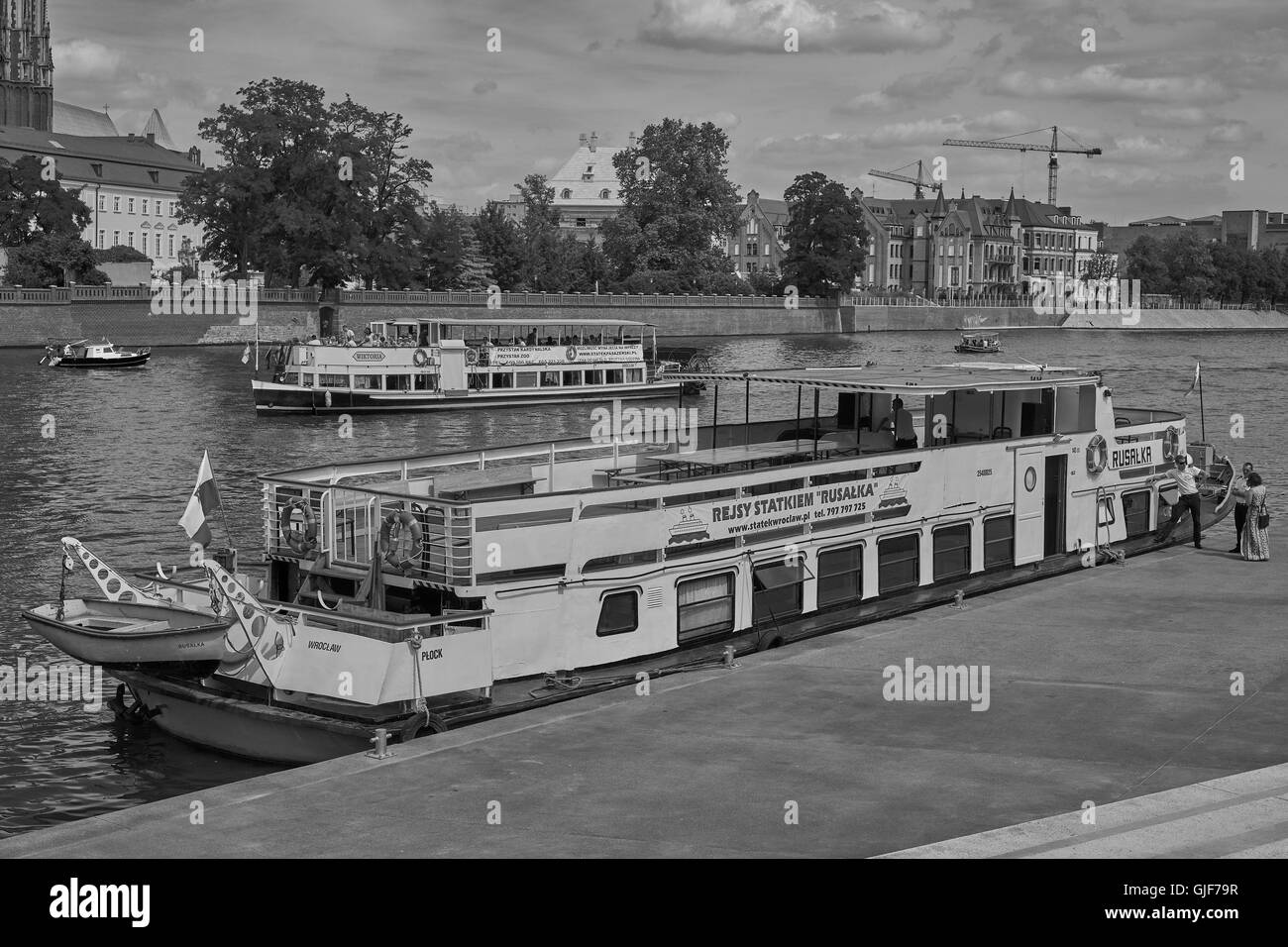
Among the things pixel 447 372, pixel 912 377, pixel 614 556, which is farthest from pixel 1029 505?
pixel 447 372

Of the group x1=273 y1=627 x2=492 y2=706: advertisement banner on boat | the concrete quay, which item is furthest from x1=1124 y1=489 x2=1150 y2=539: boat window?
x1=273 y1=627 x2=492 y2=706: advertisement banner on boat

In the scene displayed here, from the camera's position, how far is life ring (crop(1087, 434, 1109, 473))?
28.0 meters

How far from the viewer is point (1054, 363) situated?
116 meters

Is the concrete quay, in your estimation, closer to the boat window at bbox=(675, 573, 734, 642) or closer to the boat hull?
the boat window at bbox=(675, 573, 734, 642)

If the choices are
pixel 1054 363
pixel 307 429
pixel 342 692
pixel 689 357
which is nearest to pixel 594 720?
pixel 342 692

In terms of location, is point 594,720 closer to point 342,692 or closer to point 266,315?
point 342,692

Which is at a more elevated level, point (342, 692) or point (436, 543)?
point (436, 543)

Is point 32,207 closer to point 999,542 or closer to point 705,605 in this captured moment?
point 999,542

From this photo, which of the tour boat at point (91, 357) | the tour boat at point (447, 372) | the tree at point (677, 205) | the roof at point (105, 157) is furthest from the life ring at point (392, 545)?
the roof at point (105, 157)

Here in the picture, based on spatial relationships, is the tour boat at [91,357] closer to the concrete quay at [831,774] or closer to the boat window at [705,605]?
the boat window at [705,605]

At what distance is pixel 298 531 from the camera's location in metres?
20.8

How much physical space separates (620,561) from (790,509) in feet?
10.5

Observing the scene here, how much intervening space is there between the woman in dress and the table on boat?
7.01 m
